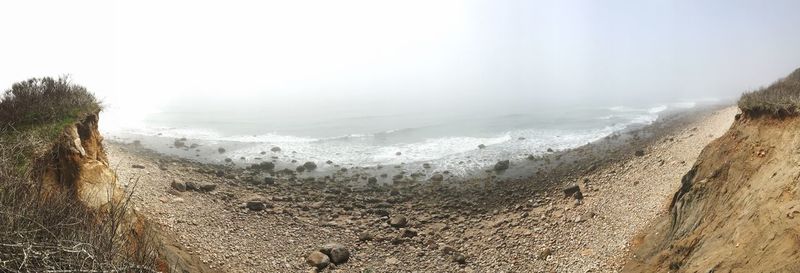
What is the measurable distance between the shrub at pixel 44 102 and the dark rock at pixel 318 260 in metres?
8.95

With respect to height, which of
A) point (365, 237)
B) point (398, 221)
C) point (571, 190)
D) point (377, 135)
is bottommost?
point (365, 237)

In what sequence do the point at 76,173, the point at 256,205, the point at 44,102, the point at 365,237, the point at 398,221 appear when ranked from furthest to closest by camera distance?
1. the point at 256,205
2. the point at 398,221
3. the point at 365,237
4. the point at 44,102
5. the point at 76,173

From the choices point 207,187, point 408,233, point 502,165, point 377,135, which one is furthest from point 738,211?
point 377,135

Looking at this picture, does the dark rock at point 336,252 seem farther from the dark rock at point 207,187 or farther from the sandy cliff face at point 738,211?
the sandy cliff face at point 738,211

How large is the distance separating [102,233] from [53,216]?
97 centimetres

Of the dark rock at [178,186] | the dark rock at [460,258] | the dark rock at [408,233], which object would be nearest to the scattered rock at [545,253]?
the dark rock at [460,258]

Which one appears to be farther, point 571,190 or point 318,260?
point 571,190

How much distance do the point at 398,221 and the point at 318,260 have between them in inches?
180

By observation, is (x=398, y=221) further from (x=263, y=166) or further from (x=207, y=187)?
(x=263, y=166)

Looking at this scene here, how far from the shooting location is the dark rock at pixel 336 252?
13.4m

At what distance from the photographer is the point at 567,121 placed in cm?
4612

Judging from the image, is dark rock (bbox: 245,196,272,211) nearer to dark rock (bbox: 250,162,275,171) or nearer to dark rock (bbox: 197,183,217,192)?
dark rock (bbox: 197,183,217,192)

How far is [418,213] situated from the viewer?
59.2 ft

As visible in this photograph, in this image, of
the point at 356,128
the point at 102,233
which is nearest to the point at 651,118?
the point at 356,128
